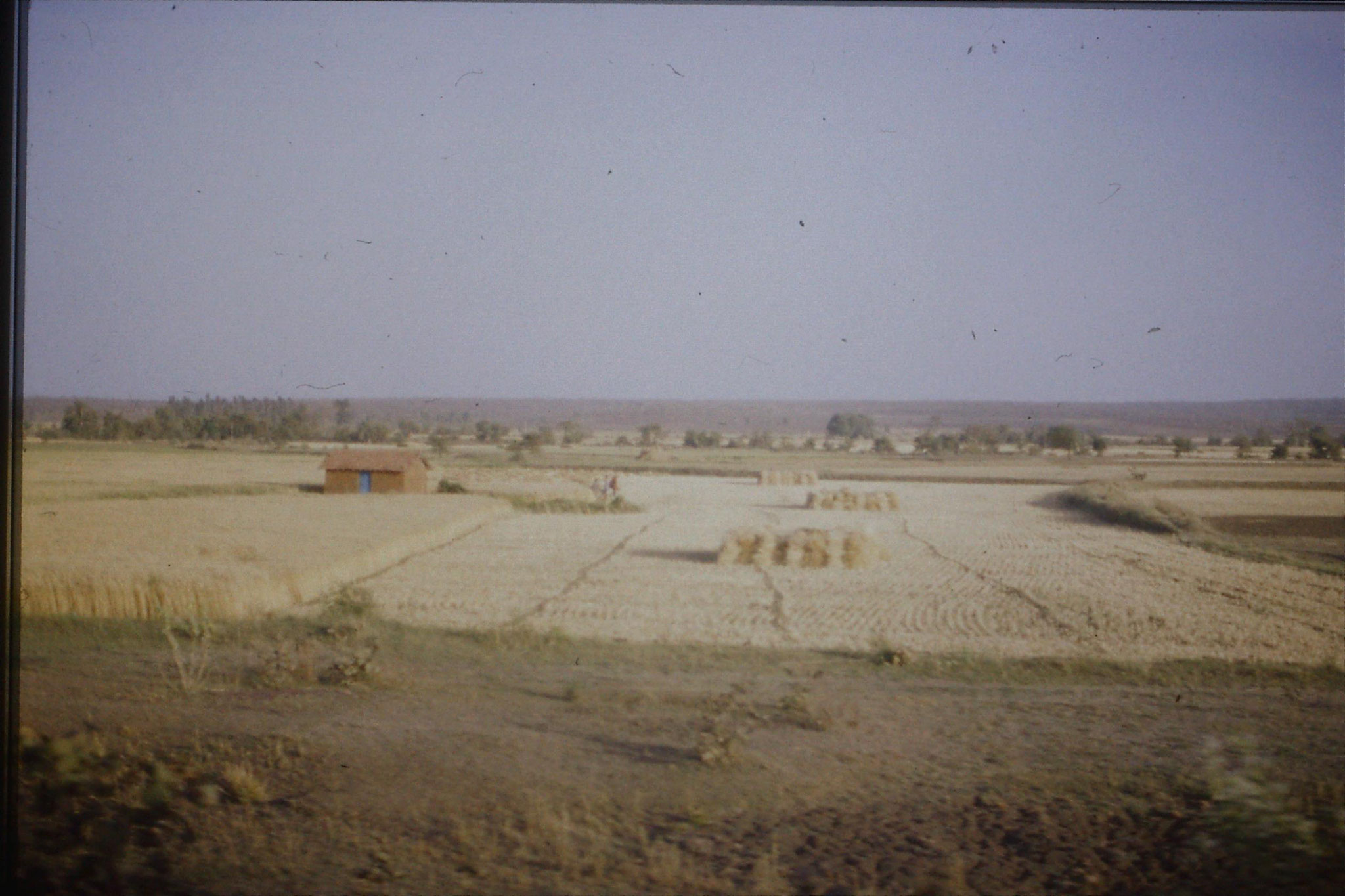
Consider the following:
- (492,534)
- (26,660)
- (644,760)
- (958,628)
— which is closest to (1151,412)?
(958,628)

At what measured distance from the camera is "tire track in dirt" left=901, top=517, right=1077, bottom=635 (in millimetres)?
9289

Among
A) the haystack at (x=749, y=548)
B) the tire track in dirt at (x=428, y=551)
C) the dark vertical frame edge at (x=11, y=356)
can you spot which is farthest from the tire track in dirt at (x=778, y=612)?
the dark vertical frame edge at (x=11, y=356)

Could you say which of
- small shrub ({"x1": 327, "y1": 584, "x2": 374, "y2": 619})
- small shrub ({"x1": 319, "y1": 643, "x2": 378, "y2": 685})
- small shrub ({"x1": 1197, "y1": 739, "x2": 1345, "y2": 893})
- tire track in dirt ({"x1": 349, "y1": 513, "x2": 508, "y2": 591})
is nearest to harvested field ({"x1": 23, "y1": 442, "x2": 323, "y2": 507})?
tire track in dirt ({"x1": 349, "y1": 513, "x2": 508, "y2": 591})

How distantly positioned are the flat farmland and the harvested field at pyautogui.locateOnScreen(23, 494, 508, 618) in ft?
1.76

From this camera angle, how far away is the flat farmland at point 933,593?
898 cm

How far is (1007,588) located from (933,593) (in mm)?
847

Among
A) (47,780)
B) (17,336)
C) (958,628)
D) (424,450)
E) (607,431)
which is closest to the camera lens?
(17,336)

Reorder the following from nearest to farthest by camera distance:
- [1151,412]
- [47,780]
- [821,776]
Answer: [47,780] → [821,776] → [1151,412]

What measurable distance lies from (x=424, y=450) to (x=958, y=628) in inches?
272

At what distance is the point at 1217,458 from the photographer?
39.7ft

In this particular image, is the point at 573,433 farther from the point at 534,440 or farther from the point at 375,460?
the point at 375,460

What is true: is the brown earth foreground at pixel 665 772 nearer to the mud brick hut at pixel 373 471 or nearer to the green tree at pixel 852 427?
the mud brick hut at pixel 373 471

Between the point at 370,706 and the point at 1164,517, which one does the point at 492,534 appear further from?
the point at 1164,517

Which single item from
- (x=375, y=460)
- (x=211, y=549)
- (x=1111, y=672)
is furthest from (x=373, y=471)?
(x=1111, y=672)
